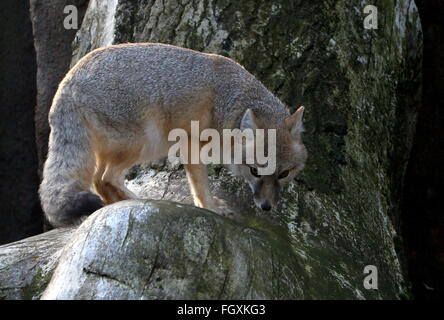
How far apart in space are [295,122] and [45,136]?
4.17m

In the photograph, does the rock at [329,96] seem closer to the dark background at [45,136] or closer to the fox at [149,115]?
the fox at [149,115]

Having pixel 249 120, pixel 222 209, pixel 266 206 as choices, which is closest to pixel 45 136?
pixel 222 209

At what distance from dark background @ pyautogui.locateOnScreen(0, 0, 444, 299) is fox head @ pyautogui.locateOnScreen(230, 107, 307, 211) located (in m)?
3.36

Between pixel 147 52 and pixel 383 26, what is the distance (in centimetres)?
284

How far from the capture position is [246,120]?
6.02 m

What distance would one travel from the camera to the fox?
583cm

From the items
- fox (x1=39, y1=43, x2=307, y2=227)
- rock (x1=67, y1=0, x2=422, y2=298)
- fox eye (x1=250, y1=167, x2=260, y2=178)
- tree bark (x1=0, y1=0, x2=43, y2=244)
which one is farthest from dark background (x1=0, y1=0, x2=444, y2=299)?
fox eye (x1=250, y1=167, x2=260, y2=178)

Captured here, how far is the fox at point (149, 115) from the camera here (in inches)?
229

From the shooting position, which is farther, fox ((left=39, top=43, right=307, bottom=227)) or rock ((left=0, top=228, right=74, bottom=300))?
fox ((left=39, top=43, right=307, bottom=227))

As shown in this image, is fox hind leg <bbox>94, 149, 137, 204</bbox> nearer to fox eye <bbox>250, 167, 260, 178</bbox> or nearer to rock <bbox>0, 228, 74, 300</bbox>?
rock <bbox>0, 228, 74, 300</bbox>

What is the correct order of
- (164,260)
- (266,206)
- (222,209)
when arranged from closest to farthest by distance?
(164,260), (266,206), (222,209)

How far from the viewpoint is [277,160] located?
5961 mm

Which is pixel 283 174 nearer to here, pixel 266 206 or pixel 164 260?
pixel 266 206
